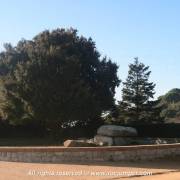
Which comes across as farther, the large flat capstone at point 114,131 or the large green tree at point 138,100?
the large green tree at point 138,100

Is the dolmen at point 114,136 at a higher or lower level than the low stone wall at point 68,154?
higher

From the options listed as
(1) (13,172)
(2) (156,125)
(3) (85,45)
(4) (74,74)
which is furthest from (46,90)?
(1) (13,172)

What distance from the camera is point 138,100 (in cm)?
4603

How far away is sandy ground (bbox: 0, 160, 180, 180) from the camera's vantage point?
1411cm

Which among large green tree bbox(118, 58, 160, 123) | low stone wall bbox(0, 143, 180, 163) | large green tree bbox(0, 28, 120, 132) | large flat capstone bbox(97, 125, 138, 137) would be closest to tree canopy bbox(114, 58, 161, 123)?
large green tree bbox(118, 58, 160, 123)

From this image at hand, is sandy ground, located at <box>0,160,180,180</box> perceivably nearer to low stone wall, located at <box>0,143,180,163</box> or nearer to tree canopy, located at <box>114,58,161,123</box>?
low stone wall, located at <box>0,143,180,163</box>

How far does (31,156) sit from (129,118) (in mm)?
28104

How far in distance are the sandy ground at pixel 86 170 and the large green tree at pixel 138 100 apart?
2682 centimetres

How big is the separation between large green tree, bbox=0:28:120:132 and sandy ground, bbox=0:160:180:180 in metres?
17.5

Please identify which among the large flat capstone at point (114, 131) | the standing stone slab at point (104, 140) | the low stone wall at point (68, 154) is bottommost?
the low stone wall at point (68, 154)

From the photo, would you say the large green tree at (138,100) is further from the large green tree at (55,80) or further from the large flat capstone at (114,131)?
the large flat capstone at (114,131)

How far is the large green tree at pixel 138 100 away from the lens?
44938mm

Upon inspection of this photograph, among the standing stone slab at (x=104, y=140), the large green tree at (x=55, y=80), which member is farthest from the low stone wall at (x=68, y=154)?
the large green tree at (x=55, y=80)

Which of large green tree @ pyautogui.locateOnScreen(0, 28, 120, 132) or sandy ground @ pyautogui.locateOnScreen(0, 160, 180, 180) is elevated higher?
large green tree @ pyautogui.locateOnScreen(0, 28, 120, 132)
